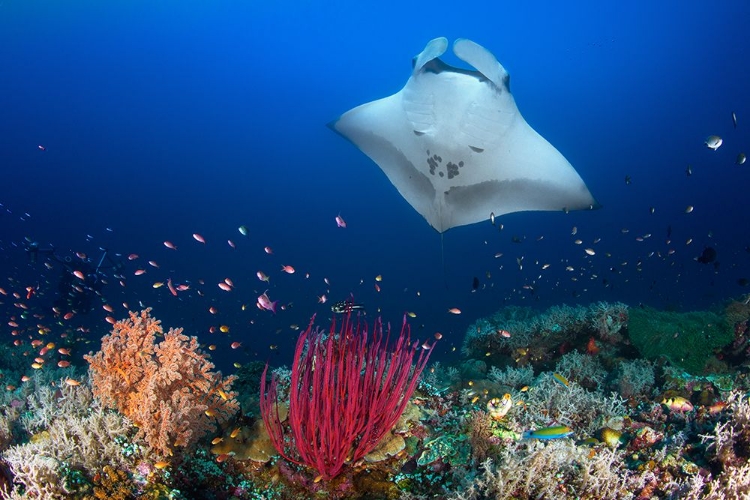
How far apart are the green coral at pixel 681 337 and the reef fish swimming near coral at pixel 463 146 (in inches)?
98.5

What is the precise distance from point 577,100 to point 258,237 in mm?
59265

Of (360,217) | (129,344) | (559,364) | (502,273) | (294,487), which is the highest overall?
(360,217)

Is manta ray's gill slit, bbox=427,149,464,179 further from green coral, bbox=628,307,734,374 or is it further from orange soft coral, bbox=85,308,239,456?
orange soft coral, bbox=85,308,239,456

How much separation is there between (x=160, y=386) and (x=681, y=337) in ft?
25.6

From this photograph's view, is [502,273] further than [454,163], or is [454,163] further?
[502,273]

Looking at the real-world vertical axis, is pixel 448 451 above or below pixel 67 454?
above

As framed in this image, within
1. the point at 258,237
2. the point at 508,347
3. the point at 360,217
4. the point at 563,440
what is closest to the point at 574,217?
the point at 360,217

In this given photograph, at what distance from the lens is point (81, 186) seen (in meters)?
71.6

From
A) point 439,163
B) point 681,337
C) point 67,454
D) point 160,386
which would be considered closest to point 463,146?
point 439,163

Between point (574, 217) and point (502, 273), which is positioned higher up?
point (574, 217)

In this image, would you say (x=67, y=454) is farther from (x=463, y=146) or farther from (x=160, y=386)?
(x=463, y=146)

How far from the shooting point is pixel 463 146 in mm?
6191

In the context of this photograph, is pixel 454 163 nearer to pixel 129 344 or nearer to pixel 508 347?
pixel 508 347

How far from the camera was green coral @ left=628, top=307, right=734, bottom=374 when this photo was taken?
6188 millimetres
